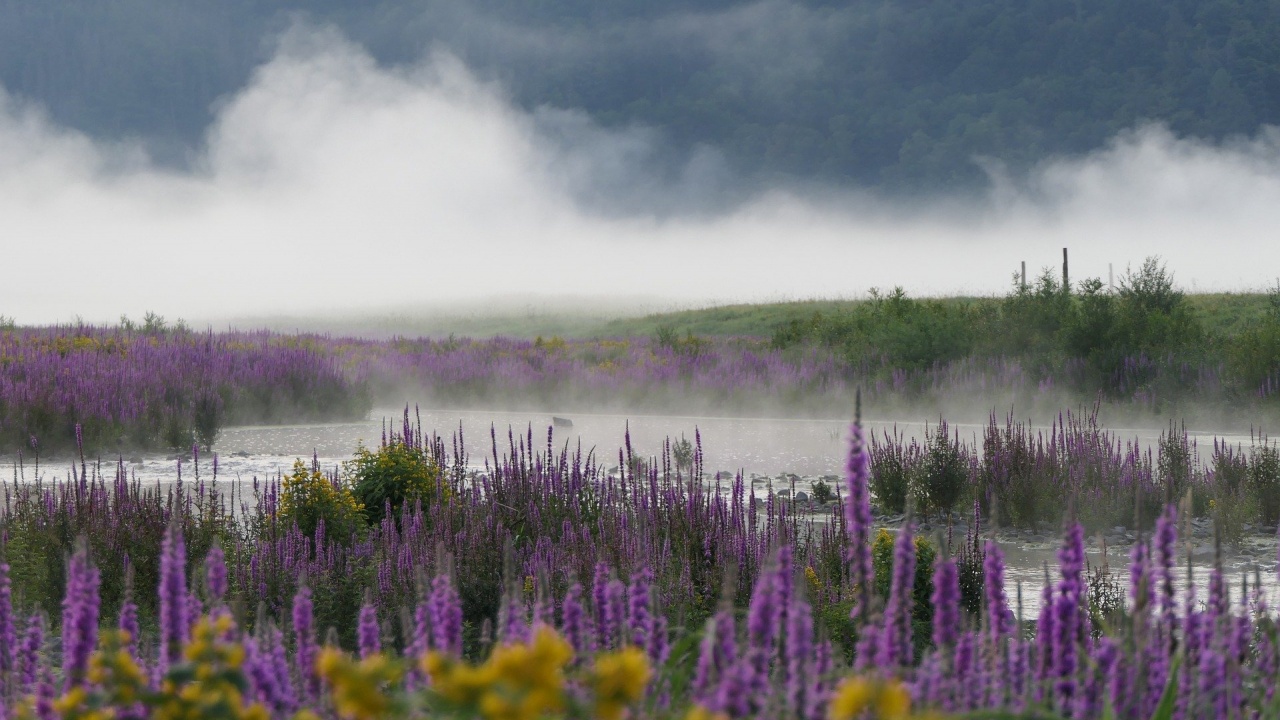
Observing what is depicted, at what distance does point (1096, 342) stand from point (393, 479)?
15455mm

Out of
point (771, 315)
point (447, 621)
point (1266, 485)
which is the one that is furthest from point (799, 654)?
point (771, 315)

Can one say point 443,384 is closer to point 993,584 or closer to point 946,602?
Answer: point 993,584

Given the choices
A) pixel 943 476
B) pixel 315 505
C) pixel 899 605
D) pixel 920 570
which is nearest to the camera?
pixel 899 605

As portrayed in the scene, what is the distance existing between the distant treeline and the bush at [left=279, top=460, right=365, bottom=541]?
13.4 meters

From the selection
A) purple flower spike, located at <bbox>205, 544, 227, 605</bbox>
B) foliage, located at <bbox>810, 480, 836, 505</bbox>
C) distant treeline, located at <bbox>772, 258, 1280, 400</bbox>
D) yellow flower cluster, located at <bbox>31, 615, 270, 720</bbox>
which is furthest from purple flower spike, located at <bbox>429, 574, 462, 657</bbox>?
distant treeline, located at <bbox>772, 258, 1280, 400</bbox>

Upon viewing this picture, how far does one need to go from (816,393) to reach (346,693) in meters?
19.5

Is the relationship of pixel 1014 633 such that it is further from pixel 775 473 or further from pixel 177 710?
pixel 775 473

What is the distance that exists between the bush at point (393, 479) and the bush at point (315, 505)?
2.25 ft

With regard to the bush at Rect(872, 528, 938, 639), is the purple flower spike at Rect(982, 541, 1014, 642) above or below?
above

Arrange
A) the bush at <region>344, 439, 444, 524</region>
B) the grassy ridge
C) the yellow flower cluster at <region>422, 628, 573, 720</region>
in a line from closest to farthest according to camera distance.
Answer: the yellow flower cluster at <region>422, 628, 573, 720</region>
the bush at <region>344, 439, 444, 524</region>
the grassy ridge

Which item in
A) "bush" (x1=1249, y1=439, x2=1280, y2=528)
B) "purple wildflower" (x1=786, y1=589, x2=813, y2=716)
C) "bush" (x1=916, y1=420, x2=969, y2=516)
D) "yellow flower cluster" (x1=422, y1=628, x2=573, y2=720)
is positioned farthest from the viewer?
"bush" (x1=916, y1=420, x2=969, y2=516)

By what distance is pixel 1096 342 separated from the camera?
2042 centimetres

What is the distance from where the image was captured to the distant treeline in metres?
17.8

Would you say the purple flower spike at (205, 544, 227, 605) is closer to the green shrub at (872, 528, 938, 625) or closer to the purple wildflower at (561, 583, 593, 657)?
the purple wildflower at (561, 583, 593, 657)
